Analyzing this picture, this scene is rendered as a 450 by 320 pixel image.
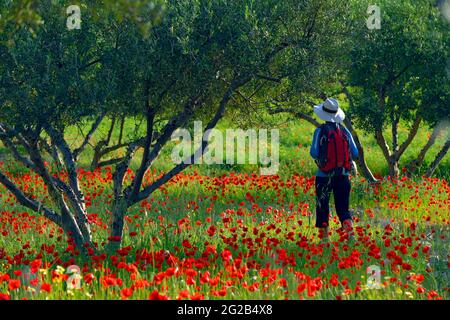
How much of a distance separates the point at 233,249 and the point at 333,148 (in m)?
2.09

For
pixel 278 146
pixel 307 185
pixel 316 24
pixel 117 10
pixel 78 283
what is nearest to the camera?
pixel 78 283

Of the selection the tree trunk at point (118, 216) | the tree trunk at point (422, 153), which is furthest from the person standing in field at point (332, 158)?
the tree trunk at point (422, 153)

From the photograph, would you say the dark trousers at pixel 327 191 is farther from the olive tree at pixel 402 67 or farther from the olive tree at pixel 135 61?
the olive tree at pixel 402 67

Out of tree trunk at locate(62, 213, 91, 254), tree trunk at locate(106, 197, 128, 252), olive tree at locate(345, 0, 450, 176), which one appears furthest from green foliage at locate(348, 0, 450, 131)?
tree trunk at locate(62, 213, 91, 254)

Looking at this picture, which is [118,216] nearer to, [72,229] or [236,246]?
[72,229]

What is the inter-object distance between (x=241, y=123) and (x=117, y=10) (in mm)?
3245

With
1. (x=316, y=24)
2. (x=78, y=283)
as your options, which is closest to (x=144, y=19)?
(x=316, y=24)

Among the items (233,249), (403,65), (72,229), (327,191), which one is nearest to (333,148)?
(327,191)

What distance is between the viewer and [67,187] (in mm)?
10227

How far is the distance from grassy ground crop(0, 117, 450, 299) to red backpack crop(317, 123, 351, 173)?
1.11 metres

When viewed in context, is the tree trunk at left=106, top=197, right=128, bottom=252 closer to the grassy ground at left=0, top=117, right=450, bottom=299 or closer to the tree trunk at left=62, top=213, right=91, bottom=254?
the grassy ground at left=0, top=117, right=450, bottom=299

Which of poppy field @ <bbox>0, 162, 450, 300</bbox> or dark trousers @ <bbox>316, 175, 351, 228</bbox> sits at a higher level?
dark trousers @ <bbox>316, 175, 351, 228</bbox>

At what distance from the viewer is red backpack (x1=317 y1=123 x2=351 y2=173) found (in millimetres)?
10469

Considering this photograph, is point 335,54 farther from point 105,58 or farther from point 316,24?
point 105,58
